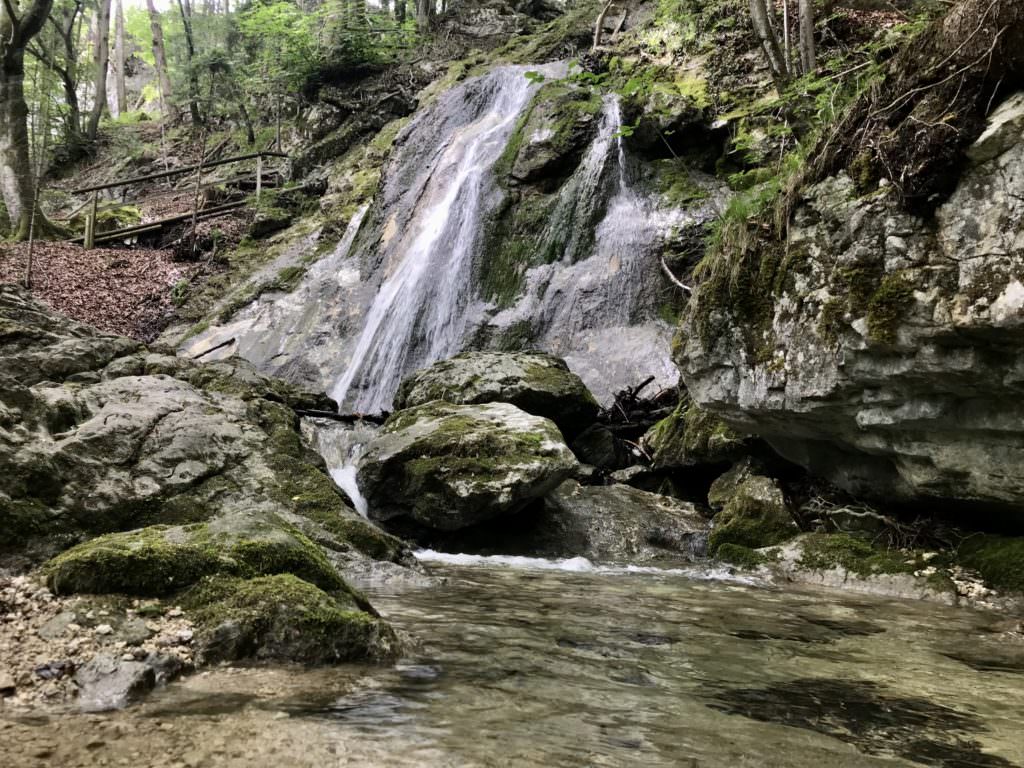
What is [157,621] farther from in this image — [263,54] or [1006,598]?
[263,54]

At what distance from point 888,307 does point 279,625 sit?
451 cm

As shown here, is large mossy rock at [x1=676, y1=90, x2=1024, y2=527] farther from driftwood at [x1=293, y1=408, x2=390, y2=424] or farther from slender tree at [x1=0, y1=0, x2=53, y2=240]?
slender tree at [x1=0, y1=0, x2=53, y2=240]

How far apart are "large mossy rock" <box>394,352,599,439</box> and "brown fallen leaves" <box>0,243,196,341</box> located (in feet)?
32.6

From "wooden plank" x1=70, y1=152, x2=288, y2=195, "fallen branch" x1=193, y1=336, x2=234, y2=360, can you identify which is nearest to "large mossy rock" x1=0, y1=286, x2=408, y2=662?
"fallen branch" x1=193, y1=336, x2=234, y2=360

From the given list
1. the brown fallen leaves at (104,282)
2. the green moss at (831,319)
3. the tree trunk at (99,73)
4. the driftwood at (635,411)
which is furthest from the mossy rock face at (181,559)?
the tree trunk at (99,73)

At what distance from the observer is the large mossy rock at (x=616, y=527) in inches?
289

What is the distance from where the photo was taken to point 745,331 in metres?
6.55

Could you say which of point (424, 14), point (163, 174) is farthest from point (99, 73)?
point (424, 14)

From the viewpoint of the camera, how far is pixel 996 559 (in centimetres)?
541

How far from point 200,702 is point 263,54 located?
27.6 metres

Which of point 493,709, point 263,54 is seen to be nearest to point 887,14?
point 493,709

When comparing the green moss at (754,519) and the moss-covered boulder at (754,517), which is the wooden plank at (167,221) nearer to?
the moss-covered boulder at (754,517)

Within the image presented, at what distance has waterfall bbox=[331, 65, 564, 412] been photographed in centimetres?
1345

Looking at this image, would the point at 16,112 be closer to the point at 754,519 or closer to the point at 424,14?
the point at 424,14
